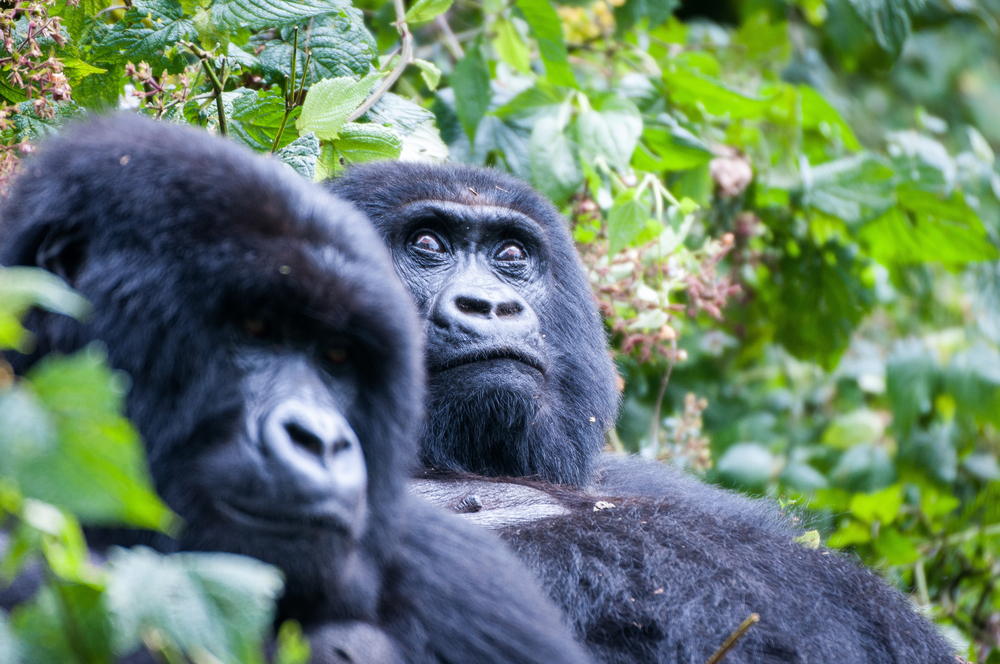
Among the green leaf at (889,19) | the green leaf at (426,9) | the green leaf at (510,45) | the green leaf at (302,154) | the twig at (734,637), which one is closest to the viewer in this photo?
the twig at (734,637)

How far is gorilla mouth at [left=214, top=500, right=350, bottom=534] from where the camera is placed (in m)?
1.46

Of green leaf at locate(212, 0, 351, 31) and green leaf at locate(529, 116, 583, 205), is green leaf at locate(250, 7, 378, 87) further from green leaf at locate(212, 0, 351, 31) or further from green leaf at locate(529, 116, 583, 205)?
green leaf at locate(529, 116, 583, 205)

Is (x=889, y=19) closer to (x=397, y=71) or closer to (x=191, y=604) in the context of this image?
(x=397, y=71)

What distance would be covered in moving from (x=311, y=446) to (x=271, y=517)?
0.12 m

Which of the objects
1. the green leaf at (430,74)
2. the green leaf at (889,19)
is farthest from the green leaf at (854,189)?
the green leaf at (430,74)

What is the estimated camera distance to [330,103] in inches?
97.9

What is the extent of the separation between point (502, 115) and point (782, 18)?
111 inches

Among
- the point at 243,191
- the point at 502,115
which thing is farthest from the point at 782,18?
the point at 243,191

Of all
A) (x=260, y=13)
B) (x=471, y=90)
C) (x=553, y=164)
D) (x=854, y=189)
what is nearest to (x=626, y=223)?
(x=553, y=164)

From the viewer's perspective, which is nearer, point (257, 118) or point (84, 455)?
point (84, 455)

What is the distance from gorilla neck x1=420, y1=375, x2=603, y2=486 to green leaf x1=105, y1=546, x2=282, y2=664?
5.61 feet

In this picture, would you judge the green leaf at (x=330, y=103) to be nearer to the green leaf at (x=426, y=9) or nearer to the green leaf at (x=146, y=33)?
the green leaf at (x=146, y=33)

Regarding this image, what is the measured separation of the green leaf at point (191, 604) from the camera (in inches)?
36.8

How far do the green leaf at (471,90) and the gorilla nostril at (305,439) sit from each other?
2228mm
